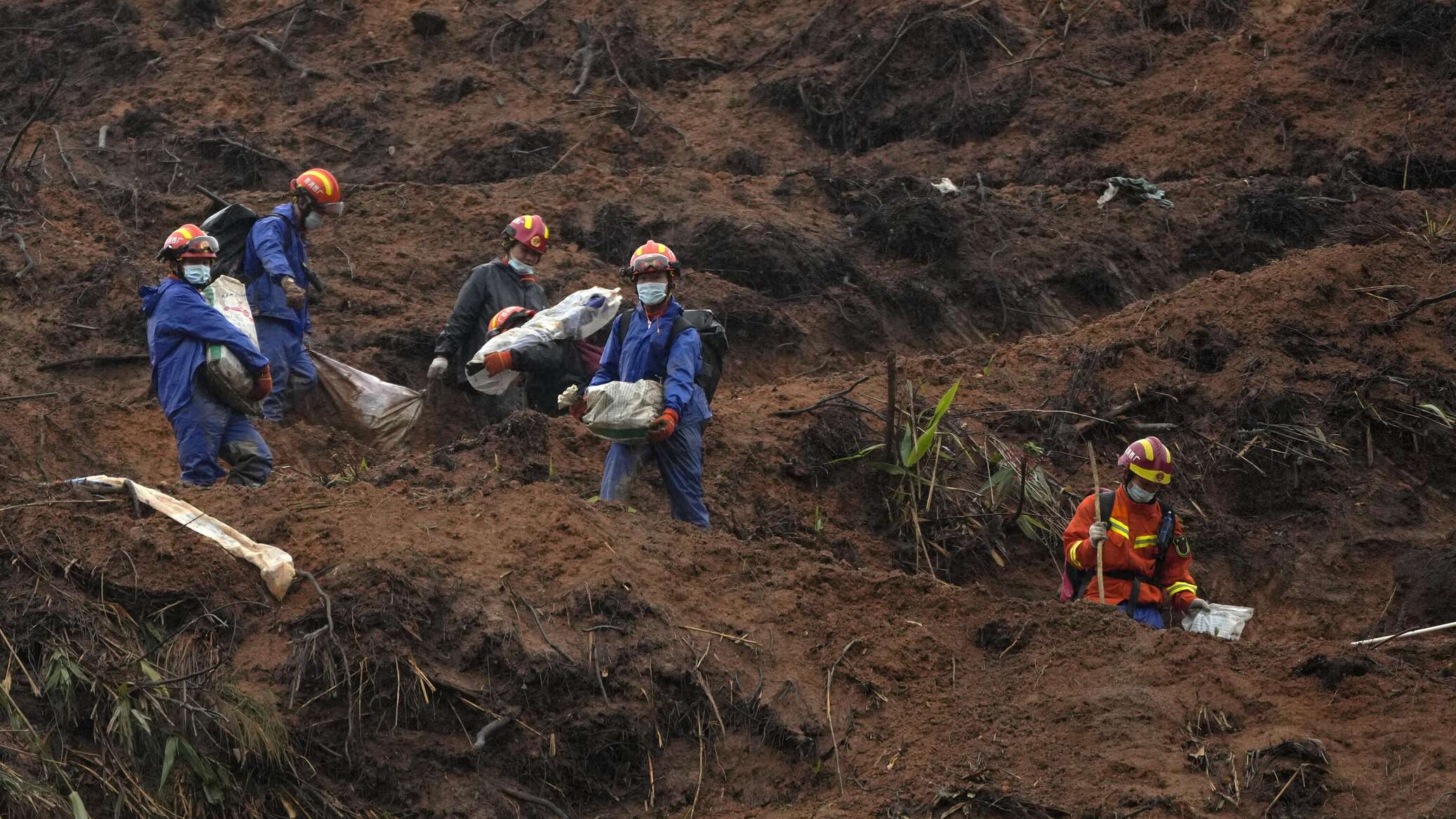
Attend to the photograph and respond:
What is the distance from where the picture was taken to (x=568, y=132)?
53.0 ft

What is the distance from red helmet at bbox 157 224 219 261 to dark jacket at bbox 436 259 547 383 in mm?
1901

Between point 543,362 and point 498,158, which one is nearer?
point 543,362

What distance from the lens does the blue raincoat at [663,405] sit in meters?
8.14

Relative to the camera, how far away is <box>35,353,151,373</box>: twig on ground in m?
11.3

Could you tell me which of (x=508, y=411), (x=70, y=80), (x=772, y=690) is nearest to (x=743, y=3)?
(x=70, y=80)

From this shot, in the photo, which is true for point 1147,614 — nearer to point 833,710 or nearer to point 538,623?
point 833,710

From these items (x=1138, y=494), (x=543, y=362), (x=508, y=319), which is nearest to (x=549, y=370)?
(x=543, y=362)

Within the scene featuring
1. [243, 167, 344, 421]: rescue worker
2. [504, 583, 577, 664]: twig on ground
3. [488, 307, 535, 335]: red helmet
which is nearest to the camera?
[504, 583, 577, 664]: twig on ground

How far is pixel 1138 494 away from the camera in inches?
316

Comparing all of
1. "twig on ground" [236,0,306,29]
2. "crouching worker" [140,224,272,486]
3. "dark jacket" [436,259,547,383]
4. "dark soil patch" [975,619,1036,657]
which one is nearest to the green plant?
"dark jacket" [436,259,547,383]

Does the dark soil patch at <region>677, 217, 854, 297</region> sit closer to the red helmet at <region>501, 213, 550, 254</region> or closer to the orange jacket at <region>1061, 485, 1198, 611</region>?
the red helmet at <region>501, 213, 550, 254</region>

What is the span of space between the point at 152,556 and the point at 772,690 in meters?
Answer: 2.53

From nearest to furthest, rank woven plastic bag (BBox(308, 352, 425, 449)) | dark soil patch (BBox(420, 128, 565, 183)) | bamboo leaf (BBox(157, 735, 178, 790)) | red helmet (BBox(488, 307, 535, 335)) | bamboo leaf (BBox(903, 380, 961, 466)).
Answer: bamboo leaf (BBox(157, 735, 178, 790)), bamboo leaf (BBox(903, 380, 961, 466)), red helmet (BBox(488, 307, 535, 335)), woven plastic bag (BBox(308, 352, 425, 449)), dark soil patch (BBox(420, 128, 565, 183))

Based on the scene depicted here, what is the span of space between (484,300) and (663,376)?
2536mm
